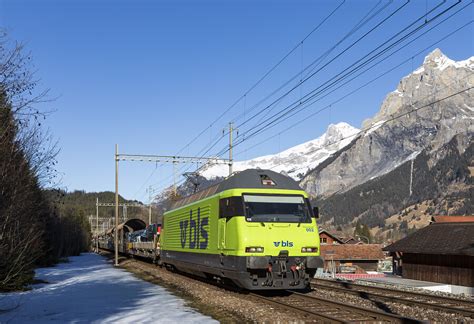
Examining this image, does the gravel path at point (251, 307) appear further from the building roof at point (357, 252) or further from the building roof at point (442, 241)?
the building roof at point (357, 252)

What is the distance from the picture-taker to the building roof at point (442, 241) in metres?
40.2

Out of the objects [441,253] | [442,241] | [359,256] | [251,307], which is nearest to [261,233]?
[251,307]

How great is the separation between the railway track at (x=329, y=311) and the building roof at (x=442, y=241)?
24.3 metres

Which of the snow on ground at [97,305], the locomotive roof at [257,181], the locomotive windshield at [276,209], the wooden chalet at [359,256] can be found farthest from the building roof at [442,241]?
the wooden chalet at [359,256]

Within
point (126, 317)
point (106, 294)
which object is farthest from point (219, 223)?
point (126, 317)

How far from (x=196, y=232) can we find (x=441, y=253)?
25870 millimetres

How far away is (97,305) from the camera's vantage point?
1609 cm

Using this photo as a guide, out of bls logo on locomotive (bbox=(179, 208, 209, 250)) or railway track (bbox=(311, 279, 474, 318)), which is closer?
railway track (bbox=(311, 279, 474, 318))

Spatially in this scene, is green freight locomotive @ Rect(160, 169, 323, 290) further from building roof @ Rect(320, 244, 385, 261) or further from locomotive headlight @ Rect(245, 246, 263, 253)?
building roof @ Rect(320, 244, 385, 261)

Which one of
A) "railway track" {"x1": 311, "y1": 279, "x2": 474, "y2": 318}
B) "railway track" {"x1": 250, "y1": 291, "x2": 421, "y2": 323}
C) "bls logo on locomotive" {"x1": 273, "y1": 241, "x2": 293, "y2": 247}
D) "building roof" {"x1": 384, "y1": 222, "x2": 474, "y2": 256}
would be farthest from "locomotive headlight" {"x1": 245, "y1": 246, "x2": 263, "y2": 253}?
"building roof" {"x1": 384, "y1": 222, "x2": 474, "y2": 256}

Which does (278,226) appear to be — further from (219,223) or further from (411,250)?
(411,250)

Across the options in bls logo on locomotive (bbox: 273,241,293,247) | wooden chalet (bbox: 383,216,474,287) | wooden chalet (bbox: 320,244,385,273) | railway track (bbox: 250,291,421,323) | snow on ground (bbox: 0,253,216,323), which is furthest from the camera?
wooden chalet (bbox: 320,244,385,273)

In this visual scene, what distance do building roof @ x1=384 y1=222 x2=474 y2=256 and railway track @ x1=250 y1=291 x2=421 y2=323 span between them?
24.3 meters

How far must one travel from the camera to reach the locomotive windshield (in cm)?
1812
